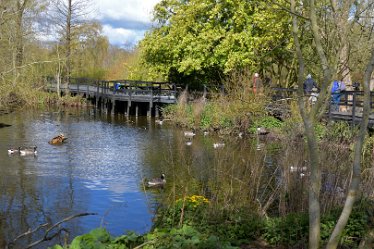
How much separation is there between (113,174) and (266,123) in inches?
377

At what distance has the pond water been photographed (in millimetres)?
8625

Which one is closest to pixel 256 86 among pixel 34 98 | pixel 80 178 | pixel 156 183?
pixel 156 183

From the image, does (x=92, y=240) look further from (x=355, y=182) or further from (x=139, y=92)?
(x=139, y=92)

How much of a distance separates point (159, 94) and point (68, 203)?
19.4m

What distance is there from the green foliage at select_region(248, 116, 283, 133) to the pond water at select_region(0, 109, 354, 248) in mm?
1883

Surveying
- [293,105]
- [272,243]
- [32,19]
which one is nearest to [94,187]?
[272,243]

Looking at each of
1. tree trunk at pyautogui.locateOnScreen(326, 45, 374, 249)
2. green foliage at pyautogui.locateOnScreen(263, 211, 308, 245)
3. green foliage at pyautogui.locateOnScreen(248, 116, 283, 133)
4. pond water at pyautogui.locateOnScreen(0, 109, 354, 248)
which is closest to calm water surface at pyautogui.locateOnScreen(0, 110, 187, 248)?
pond water at pyautogui.locateOnScreen(0, 109, 354, 248)

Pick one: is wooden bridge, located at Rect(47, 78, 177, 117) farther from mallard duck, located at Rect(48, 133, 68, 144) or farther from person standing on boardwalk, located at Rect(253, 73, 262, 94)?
mallard duck, located at Rect(48, 133, 68, 144)

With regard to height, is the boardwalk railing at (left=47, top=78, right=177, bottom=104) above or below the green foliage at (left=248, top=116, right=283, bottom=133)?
above

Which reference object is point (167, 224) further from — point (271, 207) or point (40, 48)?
point (40, 48)

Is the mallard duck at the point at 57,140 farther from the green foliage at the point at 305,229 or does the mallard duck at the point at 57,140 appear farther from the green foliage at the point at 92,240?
the green foliage at the point at 92,240

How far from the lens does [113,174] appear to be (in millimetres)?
13461

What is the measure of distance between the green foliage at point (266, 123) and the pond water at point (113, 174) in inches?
74.2

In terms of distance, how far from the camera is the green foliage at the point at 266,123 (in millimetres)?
20859
